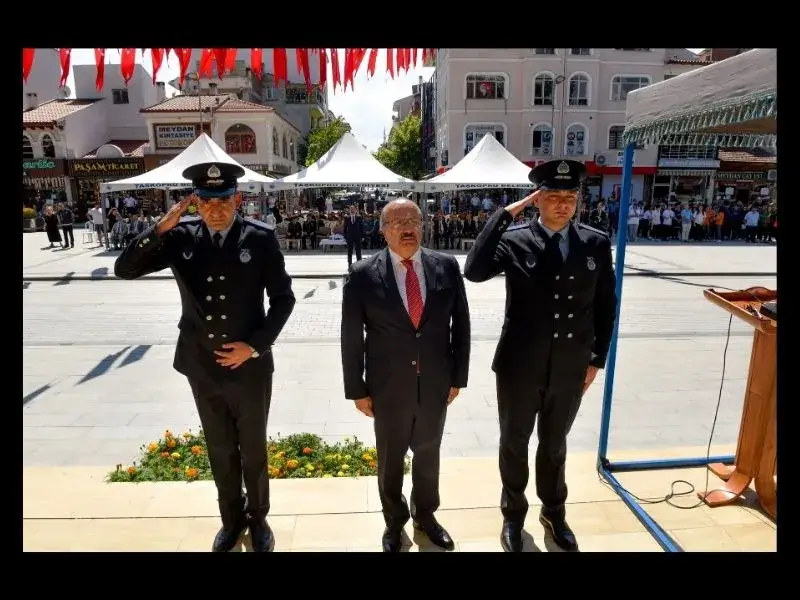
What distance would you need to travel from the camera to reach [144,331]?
29.5 feet

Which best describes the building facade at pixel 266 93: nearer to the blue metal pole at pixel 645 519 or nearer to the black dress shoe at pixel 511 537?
the blue metal pole at pixel 645 519

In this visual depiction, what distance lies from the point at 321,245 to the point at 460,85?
1735 cm

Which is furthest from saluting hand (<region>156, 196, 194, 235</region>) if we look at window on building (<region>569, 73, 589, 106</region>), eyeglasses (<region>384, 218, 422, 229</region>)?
window on building (<region>569, 73, 589, 106</region>)

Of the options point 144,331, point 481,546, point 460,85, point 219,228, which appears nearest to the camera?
point 219,228

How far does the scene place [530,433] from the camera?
3125 mm

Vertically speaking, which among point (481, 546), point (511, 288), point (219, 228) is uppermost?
point (219, 228)

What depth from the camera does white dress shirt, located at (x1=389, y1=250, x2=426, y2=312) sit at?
9.70 ft

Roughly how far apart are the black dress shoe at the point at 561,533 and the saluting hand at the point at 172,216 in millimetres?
2805

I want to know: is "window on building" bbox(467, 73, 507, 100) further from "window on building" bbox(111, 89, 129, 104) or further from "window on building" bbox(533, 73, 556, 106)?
"window on building" bbox(111, 89, 129, 104)

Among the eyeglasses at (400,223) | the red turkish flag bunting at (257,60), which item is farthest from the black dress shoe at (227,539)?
the red turkish flag bunting at (257,60)

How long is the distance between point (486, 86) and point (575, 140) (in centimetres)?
644

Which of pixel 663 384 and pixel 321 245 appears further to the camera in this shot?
pixel 321 245
